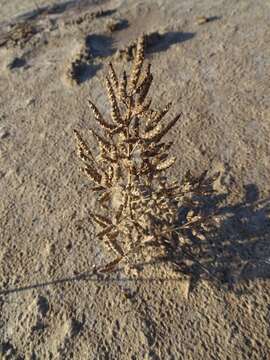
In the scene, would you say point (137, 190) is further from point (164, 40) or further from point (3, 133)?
point (164, 40)

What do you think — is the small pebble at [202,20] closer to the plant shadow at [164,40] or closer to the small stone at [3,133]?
the plant shadow at [164,40]

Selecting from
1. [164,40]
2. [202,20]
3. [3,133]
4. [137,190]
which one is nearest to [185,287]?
[137,190]

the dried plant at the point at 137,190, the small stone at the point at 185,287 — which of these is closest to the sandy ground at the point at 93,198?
the small stone at the point at 185,287

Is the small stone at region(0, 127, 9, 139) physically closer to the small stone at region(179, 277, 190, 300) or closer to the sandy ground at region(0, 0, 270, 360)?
the sandy ground at region(0, 0, 270, 360)

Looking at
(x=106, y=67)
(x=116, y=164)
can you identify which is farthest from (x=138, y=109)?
(x=106, y=67)

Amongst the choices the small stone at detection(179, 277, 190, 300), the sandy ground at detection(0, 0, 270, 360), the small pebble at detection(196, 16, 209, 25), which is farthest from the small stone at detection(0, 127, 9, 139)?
the small pebble at detection(196, 16, 209, 25)

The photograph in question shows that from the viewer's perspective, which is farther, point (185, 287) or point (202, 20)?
point (202, 20)

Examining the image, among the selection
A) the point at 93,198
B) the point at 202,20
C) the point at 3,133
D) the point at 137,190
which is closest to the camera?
the point at 137,190
